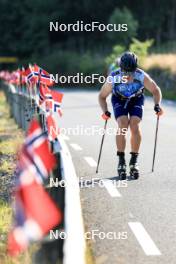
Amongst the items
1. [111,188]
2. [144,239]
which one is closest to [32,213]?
[144,239]

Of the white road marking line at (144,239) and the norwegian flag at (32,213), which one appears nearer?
the norwegian flag at (32,213)

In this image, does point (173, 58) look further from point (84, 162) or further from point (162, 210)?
point (162, 210)

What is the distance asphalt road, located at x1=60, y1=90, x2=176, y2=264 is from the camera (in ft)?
19.3

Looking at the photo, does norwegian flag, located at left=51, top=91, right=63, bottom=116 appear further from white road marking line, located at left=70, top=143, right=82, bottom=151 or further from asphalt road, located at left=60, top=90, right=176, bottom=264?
white road marking line, located at left=70, top=143, right=82, bottom=151

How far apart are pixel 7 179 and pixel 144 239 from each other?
12.1 ft

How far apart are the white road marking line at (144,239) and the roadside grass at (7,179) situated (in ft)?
3.29

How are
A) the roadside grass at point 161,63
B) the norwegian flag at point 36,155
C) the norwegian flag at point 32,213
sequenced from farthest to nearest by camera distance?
the roadside grass at point 161,63
the norwegian flag at point 36,155
the norwegian flag at point 32,213

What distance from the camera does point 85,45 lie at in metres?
92.5

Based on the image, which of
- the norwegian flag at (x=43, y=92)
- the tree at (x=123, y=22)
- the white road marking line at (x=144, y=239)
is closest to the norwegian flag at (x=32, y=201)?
the white road marking line at (x=144, y=239)

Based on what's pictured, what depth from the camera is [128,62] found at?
913 cm

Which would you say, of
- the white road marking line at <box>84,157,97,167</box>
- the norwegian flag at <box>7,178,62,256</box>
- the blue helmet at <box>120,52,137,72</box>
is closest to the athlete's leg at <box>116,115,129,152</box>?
the blue helmet at <box>120,52,137,72</box>

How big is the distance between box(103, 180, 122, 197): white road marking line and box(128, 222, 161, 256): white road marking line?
1.51m

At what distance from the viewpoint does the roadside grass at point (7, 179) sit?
549cm

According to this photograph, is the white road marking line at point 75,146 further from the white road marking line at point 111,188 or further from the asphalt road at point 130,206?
the white road marking line at point 111,188
